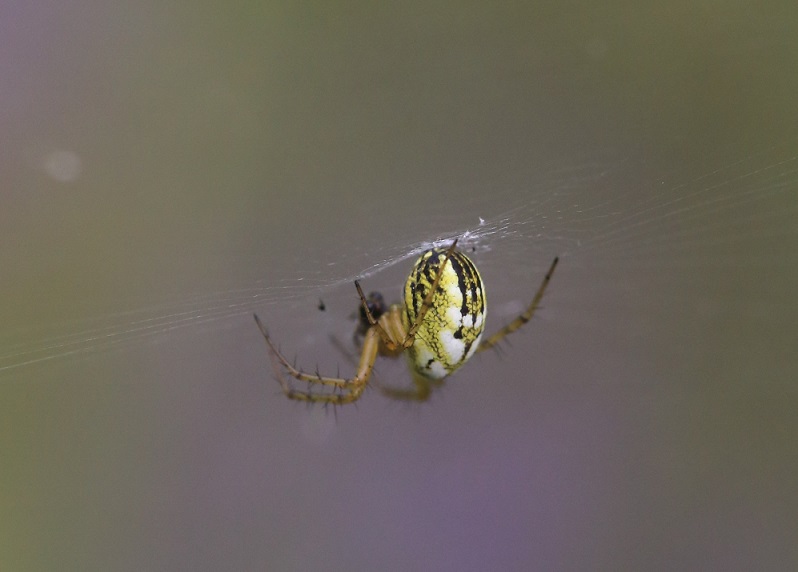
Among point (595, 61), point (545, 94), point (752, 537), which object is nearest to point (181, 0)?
point (545, 94)

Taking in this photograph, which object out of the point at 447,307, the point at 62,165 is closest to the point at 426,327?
the point at 447,307

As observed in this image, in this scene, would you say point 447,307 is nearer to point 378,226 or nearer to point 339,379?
point 339,379

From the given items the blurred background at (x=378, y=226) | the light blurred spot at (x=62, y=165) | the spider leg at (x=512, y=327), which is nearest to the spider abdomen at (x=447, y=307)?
the spider leg at (x=512, y=327)

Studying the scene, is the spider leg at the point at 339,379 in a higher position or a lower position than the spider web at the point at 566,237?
lower

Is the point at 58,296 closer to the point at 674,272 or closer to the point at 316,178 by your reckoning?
the point at 316,178

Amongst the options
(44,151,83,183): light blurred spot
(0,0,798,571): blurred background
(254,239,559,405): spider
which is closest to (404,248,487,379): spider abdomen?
(254,239,559,405): spider

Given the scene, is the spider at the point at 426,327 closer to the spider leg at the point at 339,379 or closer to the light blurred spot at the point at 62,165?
the spider leg at the point at 339,379
